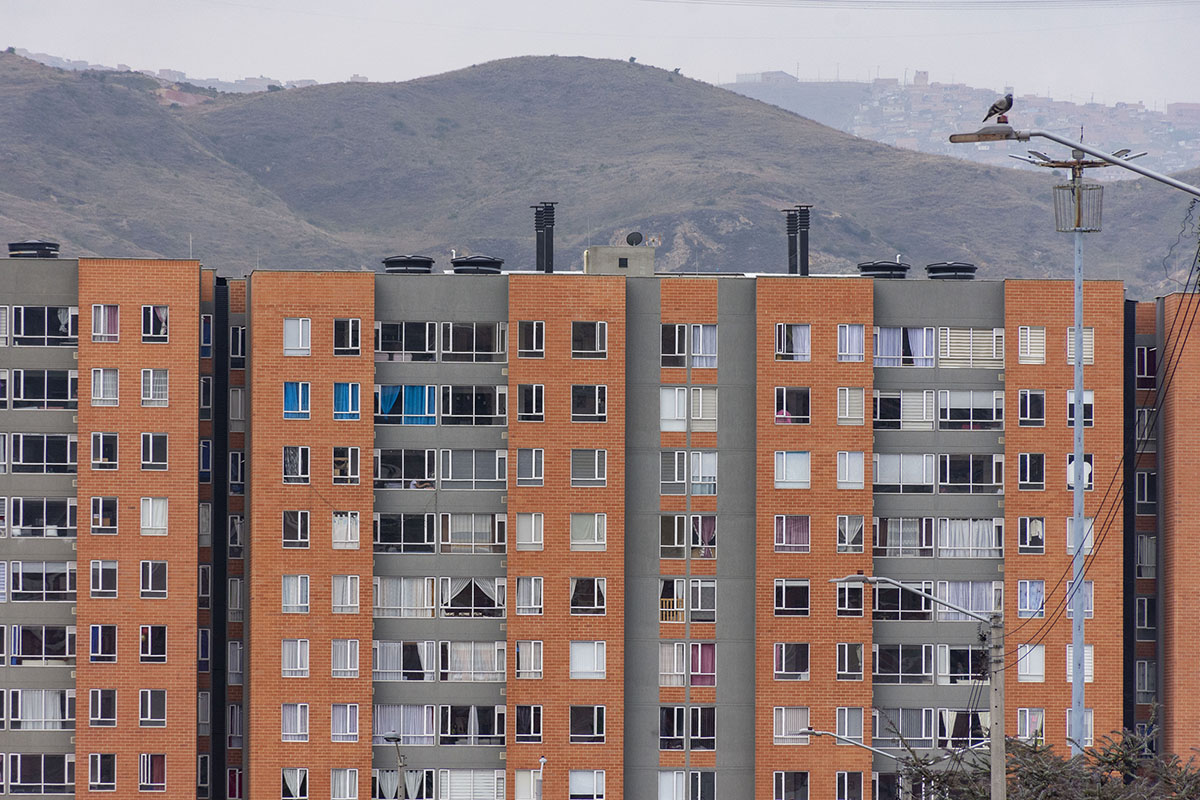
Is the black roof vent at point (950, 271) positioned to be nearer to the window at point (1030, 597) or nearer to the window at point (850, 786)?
the window at point (1030, 597)

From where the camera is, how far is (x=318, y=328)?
68.4 meters

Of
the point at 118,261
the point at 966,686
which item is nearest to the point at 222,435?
the point at 118,261

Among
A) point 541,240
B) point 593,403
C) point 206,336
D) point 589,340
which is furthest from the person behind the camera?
point 541,240

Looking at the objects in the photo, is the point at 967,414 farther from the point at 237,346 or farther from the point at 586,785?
the point at 237,346

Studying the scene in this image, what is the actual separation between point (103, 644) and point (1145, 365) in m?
45.9

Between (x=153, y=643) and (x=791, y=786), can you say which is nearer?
(x=153, y=643)

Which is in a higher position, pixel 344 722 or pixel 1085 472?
pixel 1085 472

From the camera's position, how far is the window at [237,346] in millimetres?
71312

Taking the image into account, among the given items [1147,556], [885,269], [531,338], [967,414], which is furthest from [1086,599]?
[531,338]

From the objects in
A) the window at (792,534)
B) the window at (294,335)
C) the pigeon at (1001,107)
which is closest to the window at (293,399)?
the window at (294,335)

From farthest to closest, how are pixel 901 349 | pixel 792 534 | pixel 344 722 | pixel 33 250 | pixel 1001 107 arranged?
1. pixel 33 250
2. pixel 901 349
3. pixel 792 534
4. pixel 344 722
5. pixel 1001 107

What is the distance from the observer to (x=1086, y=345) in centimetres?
6975

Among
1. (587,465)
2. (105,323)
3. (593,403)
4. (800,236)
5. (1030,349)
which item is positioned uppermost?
(800,236)

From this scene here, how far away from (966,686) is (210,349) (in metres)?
35.5
